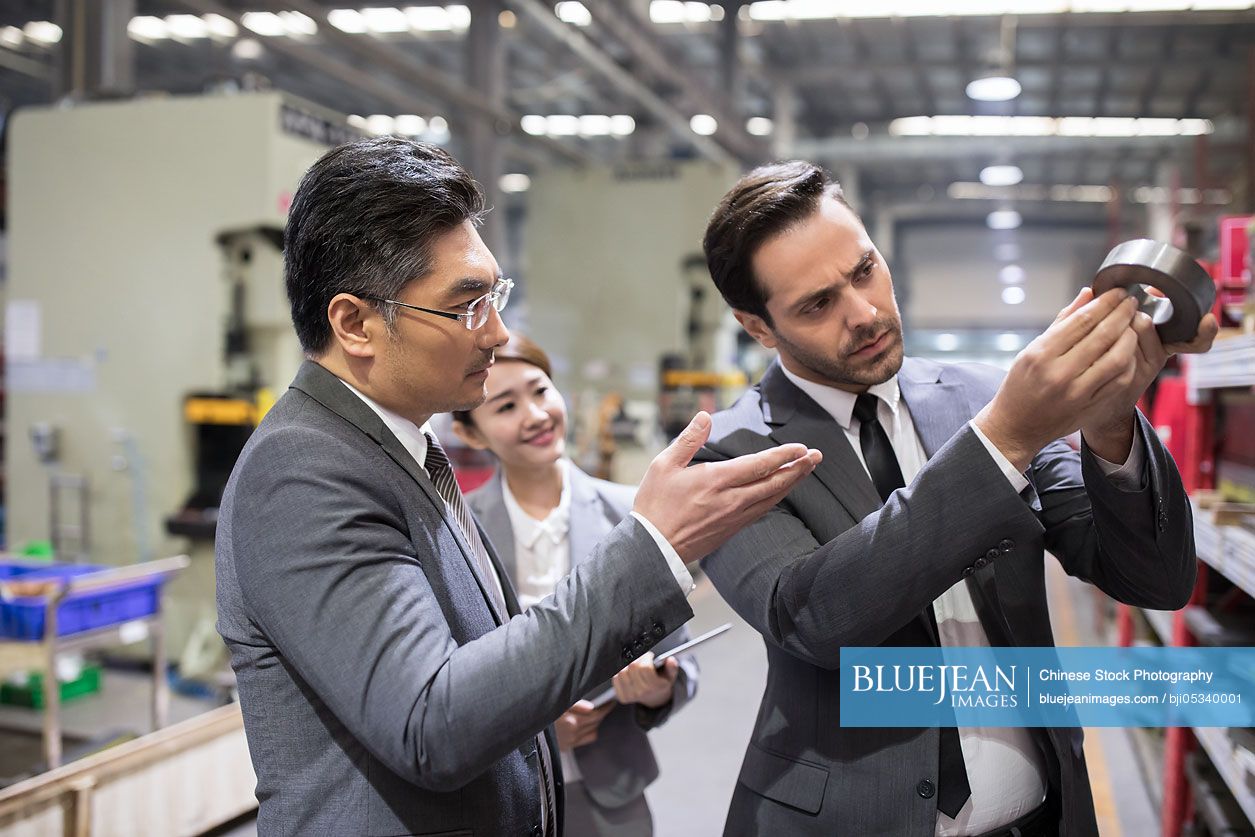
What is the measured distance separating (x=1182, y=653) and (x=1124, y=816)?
1832mm

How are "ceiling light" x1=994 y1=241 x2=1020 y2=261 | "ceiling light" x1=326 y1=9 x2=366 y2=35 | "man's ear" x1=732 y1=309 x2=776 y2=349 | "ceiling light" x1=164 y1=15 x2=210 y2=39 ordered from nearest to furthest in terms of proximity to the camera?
"man's ear" x1=732 y1=309 x2=776 y2=349
"ceiling light" x1=326 y1=9 x2=366 y2=35
"ceiling light" x1=164 y1=15 x2=210 y2=39
"ceiling light" x1=994 y1=241 x2=1020 y2=261

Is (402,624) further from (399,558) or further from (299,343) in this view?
(299,343)

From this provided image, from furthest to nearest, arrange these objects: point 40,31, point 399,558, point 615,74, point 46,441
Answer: point 40,31 → point 615,74 → point 46,441 → point 399,558

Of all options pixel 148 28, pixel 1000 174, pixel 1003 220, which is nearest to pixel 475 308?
pixel 148 28

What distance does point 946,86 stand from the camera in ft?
36.1

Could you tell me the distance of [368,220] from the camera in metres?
1.07

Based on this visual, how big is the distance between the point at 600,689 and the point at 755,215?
0.98m

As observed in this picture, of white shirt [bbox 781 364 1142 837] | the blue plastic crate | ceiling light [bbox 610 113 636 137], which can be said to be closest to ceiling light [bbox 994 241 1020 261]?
ceiling light [bbox 610 113 636 137]

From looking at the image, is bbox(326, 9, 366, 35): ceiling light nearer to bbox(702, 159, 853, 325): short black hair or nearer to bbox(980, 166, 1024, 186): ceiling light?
bbox(702, 159, 853, 325): short black hair

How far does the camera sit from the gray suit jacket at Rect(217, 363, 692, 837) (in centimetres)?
90

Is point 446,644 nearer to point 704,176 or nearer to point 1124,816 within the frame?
point 1124,816

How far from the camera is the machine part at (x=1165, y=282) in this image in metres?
0.88

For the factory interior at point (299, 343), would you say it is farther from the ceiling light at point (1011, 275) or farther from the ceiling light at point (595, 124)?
the ceiling light at point (1011, 275)

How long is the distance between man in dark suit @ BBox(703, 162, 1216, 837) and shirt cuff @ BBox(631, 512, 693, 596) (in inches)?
7.4
